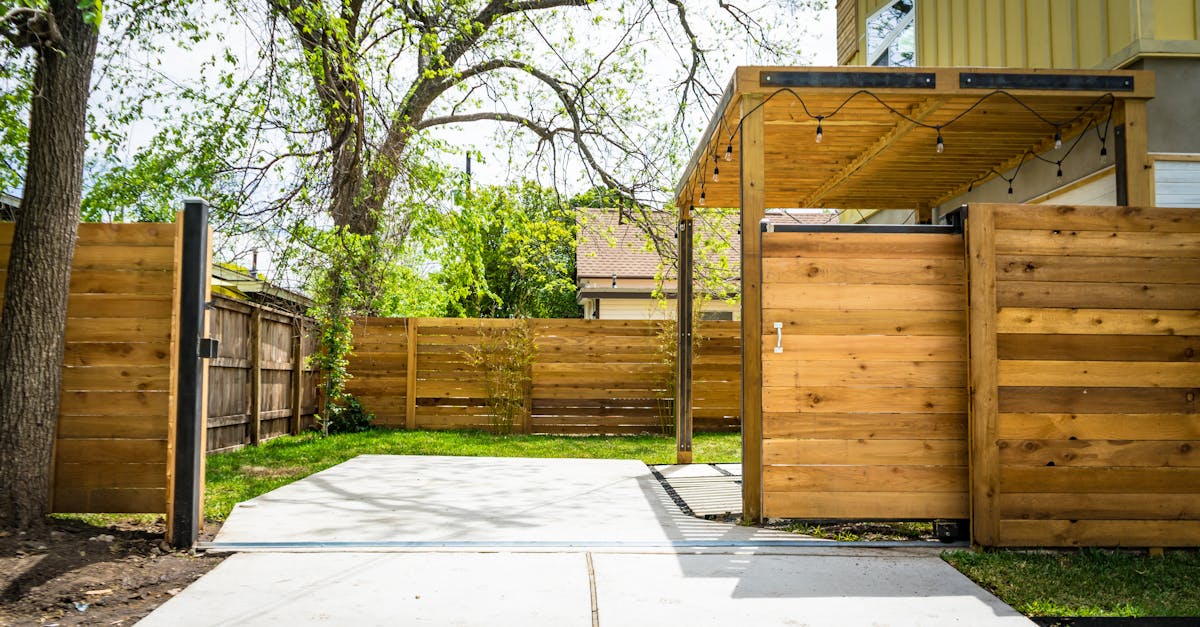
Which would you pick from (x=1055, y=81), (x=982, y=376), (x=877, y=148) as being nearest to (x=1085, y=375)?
(x=982, y=376)

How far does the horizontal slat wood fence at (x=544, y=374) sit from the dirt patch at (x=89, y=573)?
25.2 feet

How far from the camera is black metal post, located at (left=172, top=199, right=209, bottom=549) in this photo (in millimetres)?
4469

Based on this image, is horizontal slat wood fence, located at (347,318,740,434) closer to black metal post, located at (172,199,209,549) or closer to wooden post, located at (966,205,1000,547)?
wooden post, located at (966,205,1000,547)

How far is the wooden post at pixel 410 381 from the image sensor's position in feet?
41.2

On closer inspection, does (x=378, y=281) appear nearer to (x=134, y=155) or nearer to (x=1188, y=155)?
(x=134, y=155)

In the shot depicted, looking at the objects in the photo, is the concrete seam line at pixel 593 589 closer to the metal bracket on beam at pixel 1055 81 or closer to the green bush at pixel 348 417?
the metal bracket on beam at pixel 1055 81

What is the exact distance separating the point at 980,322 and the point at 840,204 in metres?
5.89

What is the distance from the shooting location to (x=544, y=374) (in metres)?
12.6

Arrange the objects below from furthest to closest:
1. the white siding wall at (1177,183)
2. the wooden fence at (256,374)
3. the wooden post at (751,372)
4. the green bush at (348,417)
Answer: the green bush at (348,417) < the wooden fence at (256,374) < the white siding wall at (1177,183) < the wooden post at (751,372)

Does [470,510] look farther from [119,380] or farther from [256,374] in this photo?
[256,374]

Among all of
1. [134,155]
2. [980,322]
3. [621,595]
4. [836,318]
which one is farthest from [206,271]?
[134,155]

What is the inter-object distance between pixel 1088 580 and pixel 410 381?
32.3ft

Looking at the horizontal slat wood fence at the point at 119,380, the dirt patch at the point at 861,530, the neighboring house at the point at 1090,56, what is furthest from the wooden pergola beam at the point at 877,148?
the horizontal slat wood fence at the point at 119,380

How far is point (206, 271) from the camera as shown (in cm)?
458
